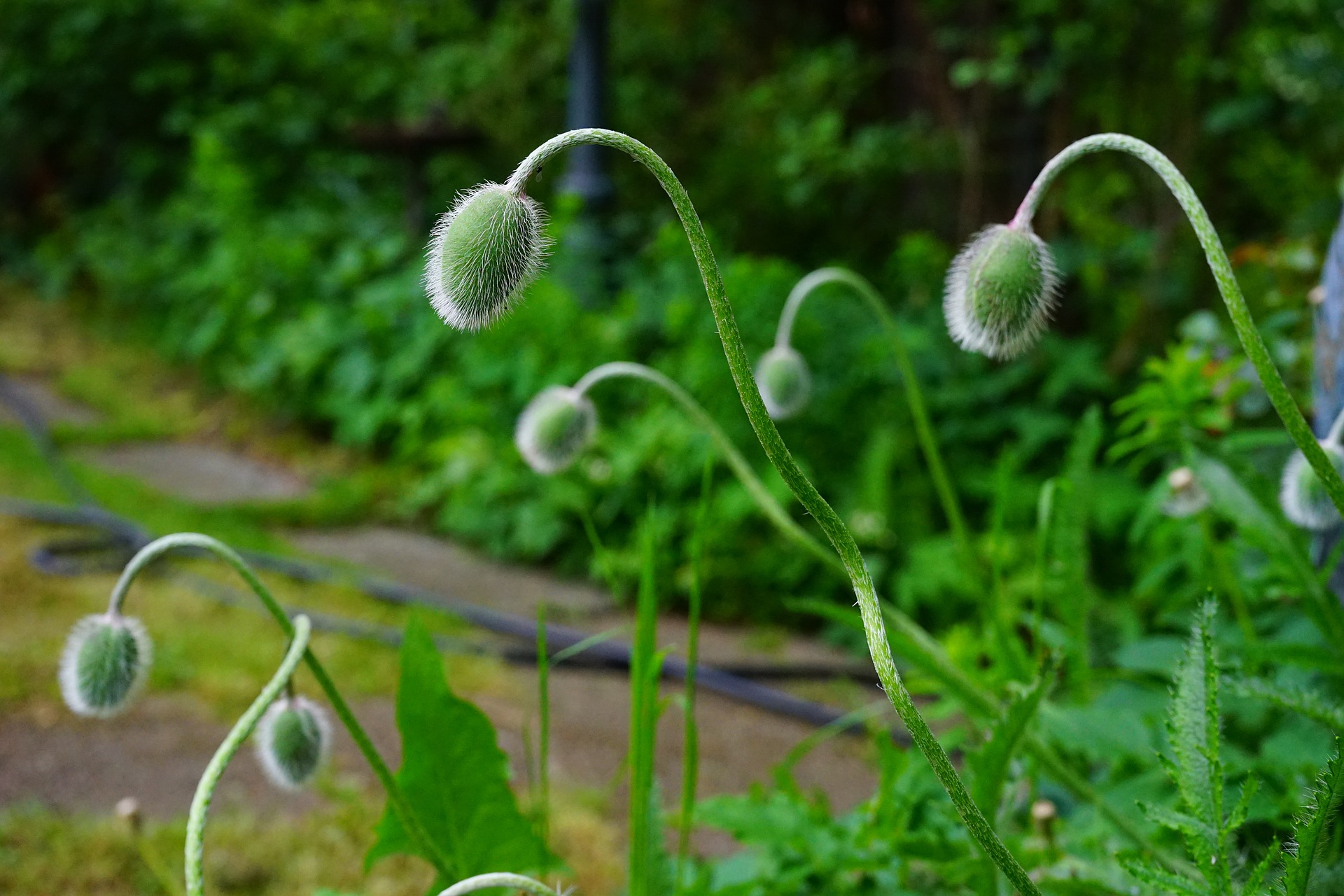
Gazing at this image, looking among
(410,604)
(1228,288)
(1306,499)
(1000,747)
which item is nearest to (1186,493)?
(1306,499)

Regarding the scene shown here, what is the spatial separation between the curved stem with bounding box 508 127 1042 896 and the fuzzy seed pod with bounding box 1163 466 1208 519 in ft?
2.69

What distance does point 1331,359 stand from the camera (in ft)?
4.77

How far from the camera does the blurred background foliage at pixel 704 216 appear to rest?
351cm

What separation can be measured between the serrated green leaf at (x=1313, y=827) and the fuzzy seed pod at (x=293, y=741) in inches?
33.3

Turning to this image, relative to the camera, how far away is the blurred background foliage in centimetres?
351

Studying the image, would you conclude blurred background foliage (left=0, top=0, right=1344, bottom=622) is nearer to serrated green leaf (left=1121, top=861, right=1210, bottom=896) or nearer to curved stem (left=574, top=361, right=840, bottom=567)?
curved stem (left=574, top=361, right=840, bottom=567)

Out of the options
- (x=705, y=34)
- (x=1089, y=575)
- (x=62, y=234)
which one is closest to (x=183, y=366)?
(x=62, y=234)

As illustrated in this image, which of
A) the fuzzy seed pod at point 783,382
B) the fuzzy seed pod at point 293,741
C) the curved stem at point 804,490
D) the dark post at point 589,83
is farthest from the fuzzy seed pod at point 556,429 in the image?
the dark post at point 589,83

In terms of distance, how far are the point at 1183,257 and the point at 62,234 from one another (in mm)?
6332

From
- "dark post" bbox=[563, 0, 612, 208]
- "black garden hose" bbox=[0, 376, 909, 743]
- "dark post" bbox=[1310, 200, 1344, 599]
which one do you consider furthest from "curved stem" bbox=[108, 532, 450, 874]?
"dark post" bbox=[563, 0, 612, 208]

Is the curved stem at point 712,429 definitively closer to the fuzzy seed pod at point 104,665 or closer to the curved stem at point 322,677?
the curved stem at point 322,677

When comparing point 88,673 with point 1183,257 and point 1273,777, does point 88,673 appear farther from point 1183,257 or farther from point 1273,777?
point 1183,257

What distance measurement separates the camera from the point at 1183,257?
13.8ft

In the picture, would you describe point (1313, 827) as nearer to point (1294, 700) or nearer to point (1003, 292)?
point (1294, 700)
